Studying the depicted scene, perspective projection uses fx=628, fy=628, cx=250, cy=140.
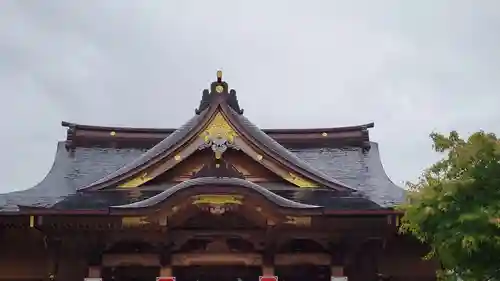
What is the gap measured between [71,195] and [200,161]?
272cm

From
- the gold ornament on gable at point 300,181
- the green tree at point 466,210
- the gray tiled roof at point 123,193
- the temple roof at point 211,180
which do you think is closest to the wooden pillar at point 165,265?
the temple roof at point 211,180

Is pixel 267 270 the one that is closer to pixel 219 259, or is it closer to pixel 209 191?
pixel 219 259

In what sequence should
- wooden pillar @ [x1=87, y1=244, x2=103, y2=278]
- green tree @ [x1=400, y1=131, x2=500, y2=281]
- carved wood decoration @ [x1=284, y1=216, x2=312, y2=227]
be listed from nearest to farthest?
green tree @ [x1=400, y1=131, x2=500, y2=281], carved wood decoration @ [x1=284, y1=216, x2=312, y2=227], wooden pillar @ [x1=87, y1=244, x2=103, y2=278]

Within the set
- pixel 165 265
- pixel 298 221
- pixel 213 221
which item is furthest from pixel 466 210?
pixel 165 265

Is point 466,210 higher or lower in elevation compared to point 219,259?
higher

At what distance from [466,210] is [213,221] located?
15.3 ft

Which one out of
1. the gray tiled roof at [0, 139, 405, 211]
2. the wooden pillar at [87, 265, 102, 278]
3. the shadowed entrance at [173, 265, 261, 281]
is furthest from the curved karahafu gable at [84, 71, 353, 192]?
the shadowed entrance at [173, 265, 261, 281]

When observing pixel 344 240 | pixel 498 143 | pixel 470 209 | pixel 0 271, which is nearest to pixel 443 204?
pixel 470 209

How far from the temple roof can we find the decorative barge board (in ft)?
0.13

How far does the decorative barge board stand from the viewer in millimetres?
11023

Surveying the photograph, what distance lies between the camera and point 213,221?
1146 centimetres

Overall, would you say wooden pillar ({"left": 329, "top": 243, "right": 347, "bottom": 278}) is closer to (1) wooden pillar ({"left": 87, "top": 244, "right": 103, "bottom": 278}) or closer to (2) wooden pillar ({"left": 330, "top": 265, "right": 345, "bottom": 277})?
(2) wooden pillar ({"left": 330, "top": 265, "right": 345, "bottom": 277})

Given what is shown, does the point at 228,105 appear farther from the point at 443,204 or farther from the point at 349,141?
the point at 443,204

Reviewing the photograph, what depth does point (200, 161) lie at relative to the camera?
42.6ft
